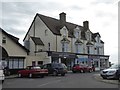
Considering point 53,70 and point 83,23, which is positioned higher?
point 83,23

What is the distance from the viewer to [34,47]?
47.4 meters

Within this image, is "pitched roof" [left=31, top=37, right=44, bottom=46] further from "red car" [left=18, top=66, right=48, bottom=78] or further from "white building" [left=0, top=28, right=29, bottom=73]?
"red car" [left=18, top=66, right=48, bottom=78]

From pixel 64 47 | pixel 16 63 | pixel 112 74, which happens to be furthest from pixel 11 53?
pixel 64 47

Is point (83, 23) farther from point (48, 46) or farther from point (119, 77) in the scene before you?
point (119, 77)

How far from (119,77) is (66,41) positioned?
29093 mm

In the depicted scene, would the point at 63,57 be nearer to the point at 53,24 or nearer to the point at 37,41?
the point at 37,41

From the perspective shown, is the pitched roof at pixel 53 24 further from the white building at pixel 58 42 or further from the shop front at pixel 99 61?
the shop front at pixel 99 61

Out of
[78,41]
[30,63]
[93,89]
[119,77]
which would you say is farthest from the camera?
[78,41]

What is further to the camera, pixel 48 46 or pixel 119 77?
pixel 48 46

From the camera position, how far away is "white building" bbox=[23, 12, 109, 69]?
154 ft

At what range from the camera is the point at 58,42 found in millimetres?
49281

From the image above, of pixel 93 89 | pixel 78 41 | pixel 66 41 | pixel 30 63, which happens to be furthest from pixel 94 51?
pixel 93 89

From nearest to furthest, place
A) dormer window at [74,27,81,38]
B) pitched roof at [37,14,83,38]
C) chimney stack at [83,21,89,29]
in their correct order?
pitched roof at [37,14,83,38]
dormer window at [74,27,81,38]
chimney stack at [83,21,89,29]

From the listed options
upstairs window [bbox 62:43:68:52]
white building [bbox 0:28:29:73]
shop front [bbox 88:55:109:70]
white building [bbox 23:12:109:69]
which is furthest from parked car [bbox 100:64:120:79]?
shop front [bbox 88:55:109:70]
